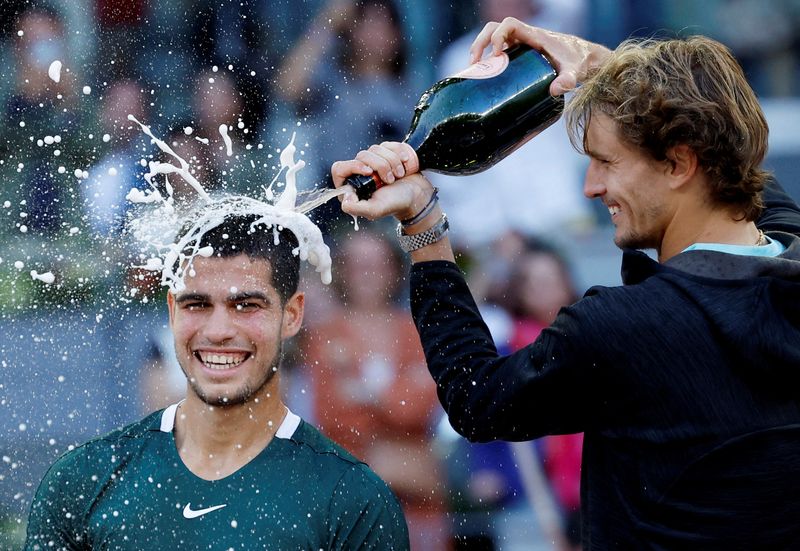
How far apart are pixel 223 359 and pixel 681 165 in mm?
1272

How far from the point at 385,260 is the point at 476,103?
1.95 meters

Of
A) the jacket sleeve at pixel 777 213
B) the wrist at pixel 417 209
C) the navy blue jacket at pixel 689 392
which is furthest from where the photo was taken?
the jacket sleeve at pixel 777 213

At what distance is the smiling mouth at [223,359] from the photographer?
105 inches

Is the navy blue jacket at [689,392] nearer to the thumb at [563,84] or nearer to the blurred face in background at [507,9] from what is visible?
the thumb at [563,84]

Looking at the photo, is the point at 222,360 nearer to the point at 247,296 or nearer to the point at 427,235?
the point at 247,296

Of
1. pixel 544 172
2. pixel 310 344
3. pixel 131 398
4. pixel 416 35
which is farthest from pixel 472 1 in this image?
pixel 131 398

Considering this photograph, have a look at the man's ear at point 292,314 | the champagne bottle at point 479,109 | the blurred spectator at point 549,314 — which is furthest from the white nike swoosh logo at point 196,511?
the blurred spectator at point 549,314

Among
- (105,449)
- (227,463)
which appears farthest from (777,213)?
(105,449)

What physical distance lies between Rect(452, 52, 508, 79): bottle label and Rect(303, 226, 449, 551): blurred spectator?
190cm

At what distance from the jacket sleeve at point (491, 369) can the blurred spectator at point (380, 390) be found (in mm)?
2014

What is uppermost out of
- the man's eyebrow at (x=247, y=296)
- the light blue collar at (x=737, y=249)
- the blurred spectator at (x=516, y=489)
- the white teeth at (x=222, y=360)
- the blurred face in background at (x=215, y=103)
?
the blurred face in background at (x=215, y=103)

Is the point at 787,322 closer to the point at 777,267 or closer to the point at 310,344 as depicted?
the point at 777,267

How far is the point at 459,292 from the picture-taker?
2.00 meters

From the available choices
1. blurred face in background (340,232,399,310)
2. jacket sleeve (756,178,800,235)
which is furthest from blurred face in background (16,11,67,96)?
jacket sleeve (756,178,800,235)
